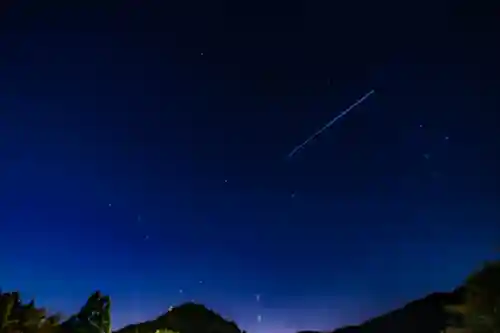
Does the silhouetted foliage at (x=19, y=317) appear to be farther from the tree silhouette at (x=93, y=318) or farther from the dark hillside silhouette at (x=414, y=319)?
the dark hillside silhouette at (x=414, y=319)

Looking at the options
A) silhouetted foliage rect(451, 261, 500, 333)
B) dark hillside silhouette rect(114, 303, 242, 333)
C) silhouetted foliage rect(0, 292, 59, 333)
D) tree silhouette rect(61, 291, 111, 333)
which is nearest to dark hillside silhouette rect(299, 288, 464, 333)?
dark hillside silhouette rect(114, 303, 242, 333)

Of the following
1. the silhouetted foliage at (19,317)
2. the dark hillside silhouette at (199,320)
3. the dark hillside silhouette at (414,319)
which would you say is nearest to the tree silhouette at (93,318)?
the silhouetted foliage at (19,317)

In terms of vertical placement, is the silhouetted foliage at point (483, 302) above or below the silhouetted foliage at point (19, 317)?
below

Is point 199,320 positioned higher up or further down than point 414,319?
higher up

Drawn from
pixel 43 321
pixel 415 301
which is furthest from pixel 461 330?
pixel 415 301

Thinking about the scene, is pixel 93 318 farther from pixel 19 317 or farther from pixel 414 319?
pixel 414 319

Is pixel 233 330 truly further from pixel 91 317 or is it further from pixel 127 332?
pixel 91 317

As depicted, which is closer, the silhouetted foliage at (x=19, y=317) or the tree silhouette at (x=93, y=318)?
the silhouetted foliage at (x=19, y=317)

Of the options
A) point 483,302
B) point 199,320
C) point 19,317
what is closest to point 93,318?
point 19,317

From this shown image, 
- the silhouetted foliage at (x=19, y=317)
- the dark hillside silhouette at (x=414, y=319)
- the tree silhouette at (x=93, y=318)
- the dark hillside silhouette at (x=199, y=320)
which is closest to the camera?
the silhouetted foliage at (x=19, y=317)

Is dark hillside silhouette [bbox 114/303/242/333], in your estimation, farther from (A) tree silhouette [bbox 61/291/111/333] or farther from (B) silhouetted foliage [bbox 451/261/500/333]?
(B) silhouetted foliage [bbox 451/261/500/333]

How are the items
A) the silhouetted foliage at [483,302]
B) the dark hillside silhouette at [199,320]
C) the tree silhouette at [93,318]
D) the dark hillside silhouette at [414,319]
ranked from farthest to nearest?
the dark hillside silhouette at [199,320] → the dark hillside silhouette at [414,319] → the tree silhouette at [93,318] → the silhouetted foliage at [483,302]

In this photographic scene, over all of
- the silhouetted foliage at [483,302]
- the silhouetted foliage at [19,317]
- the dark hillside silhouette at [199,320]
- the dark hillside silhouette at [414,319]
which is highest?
the dark hillside silhouette at [199,320]

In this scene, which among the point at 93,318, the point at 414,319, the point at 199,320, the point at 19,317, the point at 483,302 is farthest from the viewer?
the point at 199,320
